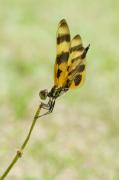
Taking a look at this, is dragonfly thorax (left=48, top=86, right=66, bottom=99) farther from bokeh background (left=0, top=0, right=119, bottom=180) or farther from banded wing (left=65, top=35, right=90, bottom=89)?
bokeh background (left=0, top=0, right=119, bottom=180)

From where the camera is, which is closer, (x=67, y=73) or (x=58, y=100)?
(x=67, y=73)

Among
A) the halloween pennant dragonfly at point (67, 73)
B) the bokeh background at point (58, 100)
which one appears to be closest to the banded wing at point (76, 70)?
the halloween pennant dragonfly at point (67, 73)

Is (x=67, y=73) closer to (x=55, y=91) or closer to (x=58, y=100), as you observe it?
(x=55, y=91)

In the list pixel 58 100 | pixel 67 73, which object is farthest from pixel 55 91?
pixel 58 100

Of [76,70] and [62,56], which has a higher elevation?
[62,56]

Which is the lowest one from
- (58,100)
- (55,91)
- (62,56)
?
(55,91)

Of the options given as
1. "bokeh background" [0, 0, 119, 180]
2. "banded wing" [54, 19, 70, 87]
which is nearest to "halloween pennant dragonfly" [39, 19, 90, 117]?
"banded wing" [54, 19, 70, 87]
